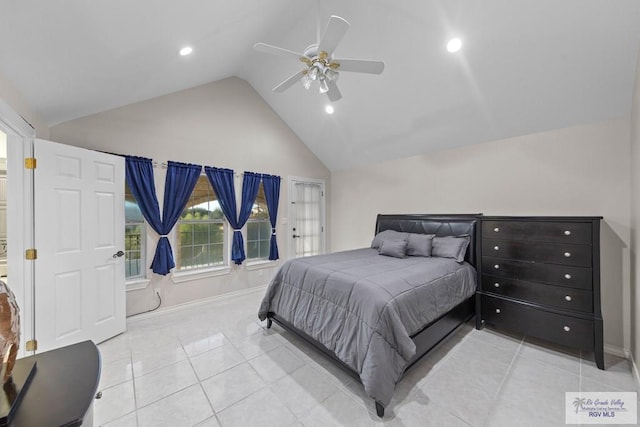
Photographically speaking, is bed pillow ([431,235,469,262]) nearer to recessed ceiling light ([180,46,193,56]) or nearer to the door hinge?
recessed ceiling light ([180,46,193,56])

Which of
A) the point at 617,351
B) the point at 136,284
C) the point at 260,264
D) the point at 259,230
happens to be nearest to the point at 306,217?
the point at 259,230

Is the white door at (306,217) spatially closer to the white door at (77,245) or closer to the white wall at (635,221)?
the white door at (77,245)

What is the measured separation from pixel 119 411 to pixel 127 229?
224 centimetres

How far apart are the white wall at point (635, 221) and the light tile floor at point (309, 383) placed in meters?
0.33

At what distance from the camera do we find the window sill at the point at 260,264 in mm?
4402

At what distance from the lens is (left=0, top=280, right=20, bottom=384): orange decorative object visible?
0.81 meters

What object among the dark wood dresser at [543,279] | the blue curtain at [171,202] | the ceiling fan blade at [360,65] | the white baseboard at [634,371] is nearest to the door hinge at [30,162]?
the blue curtain at [171,202]

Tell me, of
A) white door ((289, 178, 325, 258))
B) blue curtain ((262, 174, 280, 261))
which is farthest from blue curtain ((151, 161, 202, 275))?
white door ((289, 178, 325, 258))

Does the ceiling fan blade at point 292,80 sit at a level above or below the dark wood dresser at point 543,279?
above

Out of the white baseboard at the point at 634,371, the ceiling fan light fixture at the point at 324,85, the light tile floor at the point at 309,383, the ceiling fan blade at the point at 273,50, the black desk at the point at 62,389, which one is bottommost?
the light tile floor at the point at 309,383

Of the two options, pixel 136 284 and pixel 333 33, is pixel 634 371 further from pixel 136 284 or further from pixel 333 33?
pixel 136 284

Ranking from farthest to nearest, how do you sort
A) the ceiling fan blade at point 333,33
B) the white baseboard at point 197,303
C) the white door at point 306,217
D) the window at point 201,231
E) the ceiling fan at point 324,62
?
the white door at point 306,217 < the window at point 201,231 < the white baseboard at point 197,303 < the ceiling fan at point 324,62 < the ceiling fan blade at point 333,33

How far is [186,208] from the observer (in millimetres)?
3805

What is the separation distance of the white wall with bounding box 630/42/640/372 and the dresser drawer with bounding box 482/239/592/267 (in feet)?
1.11
